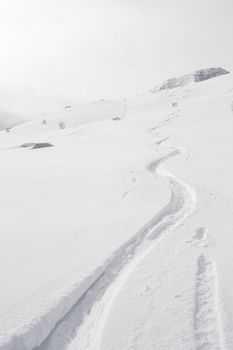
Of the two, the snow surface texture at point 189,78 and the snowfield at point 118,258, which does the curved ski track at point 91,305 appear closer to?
A: the snowfield at point 118,258

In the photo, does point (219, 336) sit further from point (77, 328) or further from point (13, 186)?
point (13, 186)

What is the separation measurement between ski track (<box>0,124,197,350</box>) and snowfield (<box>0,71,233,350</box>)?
12 millimetres

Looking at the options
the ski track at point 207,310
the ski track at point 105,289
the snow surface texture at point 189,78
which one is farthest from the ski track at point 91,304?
the snow surface texture at point 189,78

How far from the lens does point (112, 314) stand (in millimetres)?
4234

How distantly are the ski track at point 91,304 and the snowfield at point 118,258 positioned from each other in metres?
0.01

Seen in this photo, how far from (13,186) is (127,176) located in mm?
3081

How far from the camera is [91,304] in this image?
459 centimetres

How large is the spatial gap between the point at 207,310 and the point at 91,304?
1361 mm

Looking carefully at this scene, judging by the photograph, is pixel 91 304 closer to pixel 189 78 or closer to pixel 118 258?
pixel 118 258

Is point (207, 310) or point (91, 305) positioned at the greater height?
point (91, 305)

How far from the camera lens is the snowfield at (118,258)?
393 centimetres

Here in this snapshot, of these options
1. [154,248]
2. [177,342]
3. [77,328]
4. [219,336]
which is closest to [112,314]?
[77,328]

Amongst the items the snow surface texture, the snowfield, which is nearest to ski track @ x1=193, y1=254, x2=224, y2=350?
the snowfield

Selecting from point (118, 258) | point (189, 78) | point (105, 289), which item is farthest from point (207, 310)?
point (189, 78)
